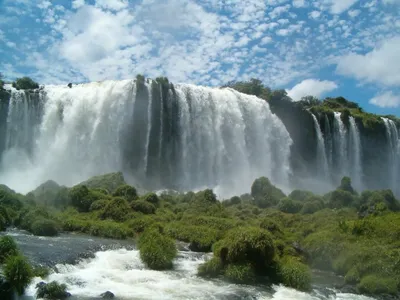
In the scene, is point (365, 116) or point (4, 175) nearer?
point (4, 175)

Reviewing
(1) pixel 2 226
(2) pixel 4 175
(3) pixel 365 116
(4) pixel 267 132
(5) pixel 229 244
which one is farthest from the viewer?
(3) pixel 365 116

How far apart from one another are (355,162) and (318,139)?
21.8 ft

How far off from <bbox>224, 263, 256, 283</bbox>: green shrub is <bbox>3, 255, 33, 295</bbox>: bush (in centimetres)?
774

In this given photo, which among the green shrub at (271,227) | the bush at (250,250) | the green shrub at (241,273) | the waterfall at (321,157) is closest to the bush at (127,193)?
the green shrub at (271,227)

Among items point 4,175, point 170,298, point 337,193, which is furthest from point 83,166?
point 170,298

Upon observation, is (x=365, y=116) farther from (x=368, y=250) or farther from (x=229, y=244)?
(x=229, y=244)

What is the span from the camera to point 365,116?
6550 centimetres

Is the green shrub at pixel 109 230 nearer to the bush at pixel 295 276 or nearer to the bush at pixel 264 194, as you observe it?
the bush at pixel 295 276

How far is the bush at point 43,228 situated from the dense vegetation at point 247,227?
5cm

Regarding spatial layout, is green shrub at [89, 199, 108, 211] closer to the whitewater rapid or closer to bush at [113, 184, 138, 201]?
bush at [113, 184, 138, 201]

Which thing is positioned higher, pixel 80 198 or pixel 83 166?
pixel 83 166

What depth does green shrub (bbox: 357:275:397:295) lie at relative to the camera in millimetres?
17500

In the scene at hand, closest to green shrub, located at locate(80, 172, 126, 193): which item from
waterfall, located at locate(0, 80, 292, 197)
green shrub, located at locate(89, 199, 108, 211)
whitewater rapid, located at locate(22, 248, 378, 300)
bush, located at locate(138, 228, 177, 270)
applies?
green shrub, located at locate(89, 199, 108, 211)

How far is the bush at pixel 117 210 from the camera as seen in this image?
96.4ft
